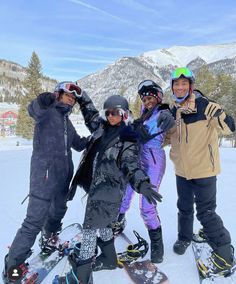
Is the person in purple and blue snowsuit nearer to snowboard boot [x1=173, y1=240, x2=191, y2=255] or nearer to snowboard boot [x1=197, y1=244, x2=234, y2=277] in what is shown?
snowboard boot [x1=173, y1=240, x2=191, y2=255]

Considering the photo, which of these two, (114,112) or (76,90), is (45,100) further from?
(114,112)

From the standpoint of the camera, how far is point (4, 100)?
558 ft

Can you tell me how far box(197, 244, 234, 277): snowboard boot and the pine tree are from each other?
1570 inches

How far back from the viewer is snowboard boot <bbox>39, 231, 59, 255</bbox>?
140 inches

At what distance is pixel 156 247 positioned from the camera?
11.5ft

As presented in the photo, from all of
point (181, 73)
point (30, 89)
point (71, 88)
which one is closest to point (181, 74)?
point (181, 73)

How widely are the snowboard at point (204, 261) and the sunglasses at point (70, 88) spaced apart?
2428 millimetres

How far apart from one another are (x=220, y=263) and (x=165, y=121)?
1658 millimetres

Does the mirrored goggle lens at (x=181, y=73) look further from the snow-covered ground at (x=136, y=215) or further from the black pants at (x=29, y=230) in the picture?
the black pants at (x=29, y=230)

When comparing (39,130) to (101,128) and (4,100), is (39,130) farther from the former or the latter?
(4,100)

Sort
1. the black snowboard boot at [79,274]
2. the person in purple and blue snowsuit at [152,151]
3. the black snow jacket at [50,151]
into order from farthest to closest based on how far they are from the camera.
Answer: the person in purple and blue snowsuit at [152,151], the black snow jacket at [50,151], the black snowboard boot at [79,274]

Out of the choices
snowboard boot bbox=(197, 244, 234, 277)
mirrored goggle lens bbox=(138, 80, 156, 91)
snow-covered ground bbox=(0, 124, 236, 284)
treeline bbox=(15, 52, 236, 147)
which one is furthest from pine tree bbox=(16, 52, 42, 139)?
snowboard boot bbox=(197, 244, 234, 277)

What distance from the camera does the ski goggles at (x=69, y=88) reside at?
10.8 feet

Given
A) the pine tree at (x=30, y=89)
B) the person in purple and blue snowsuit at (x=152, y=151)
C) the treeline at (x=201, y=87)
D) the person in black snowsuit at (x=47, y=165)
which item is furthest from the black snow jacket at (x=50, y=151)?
the pine tree at (x=30, y=89)
